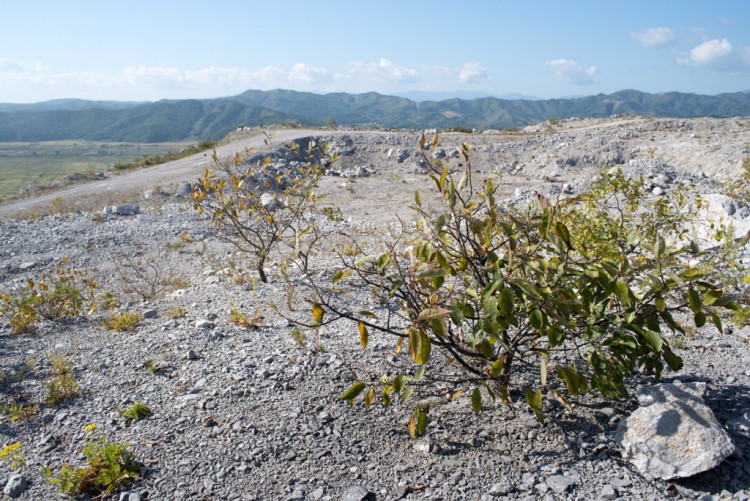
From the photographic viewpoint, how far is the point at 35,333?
17.9ft

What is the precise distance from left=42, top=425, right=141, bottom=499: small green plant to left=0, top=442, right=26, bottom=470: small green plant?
0.80ft

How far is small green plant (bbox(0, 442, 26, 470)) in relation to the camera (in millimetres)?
2943

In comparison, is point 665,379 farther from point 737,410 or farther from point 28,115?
point 28,115

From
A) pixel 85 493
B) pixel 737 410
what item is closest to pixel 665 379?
pixel 737 410

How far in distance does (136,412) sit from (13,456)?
75 centimetres

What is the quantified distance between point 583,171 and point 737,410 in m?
19.8

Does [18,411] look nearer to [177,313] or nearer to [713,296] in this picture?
[177,313]

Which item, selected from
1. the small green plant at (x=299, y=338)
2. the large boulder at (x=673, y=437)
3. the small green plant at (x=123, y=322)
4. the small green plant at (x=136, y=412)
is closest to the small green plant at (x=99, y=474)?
the small green plant at (x=136, y=412)

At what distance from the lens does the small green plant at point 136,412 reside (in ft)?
11.4

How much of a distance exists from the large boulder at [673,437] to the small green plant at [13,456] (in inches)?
148

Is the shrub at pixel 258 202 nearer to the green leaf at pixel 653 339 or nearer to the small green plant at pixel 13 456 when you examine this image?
the small green plant at pixel 13 456

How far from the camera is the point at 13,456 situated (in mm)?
3100

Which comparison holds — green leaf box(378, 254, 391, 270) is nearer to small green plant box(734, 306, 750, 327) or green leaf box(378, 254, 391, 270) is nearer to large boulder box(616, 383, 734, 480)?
large boulder box(616, 383, 734, 480)

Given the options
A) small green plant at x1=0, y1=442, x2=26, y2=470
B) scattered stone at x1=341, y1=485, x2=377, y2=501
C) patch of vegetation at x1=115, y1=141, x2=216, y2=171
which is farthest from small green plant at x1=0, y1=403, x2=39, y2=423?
patch of vegetation at x1=115, y1=141, x2=216, y2=171
